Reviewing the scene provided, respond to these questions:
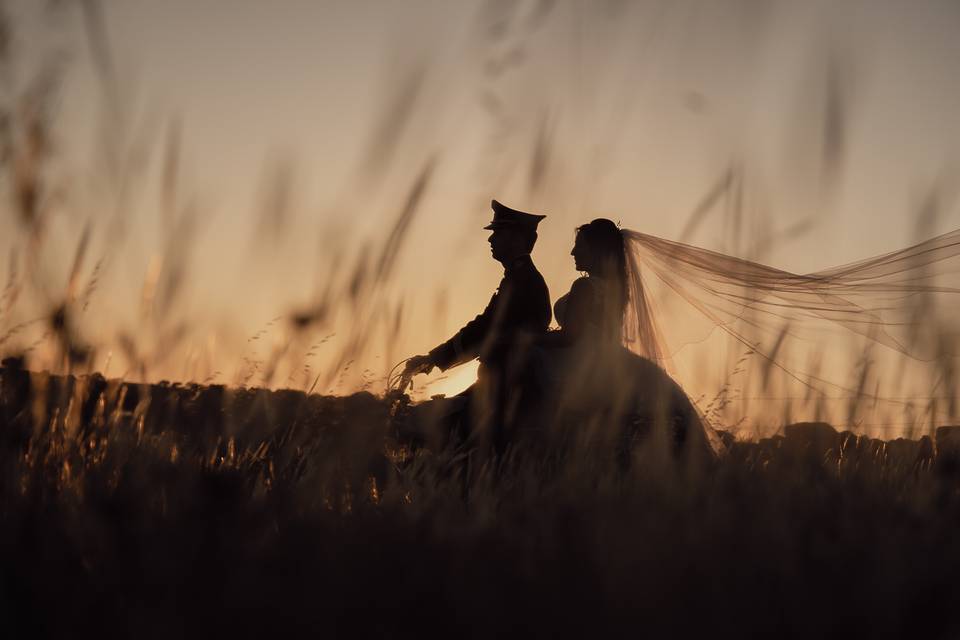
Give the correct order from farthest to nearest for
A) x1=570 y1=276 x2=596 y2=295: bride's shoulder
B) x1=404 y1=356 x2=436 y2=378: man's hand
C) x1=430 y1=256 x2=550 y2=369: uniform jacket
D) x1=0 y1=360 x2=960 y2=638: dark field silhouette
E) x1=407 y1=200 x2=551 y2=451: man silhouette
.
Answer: x1=570 y1=276 x2=596 y2=295: bride's shoulder → x1=430 y1=256 x2=550 y2=369: uniform jacket → x1=407 y1=200 x2=551 y2=451: man silhouette → x1=404 y1=356 x2=436 y2=378: man's hand → x1=0 y1=360 x2=960 y2=638: dark field silhouette

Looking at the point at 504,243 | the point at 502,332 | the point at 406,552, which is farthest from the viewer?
the point at 504,243

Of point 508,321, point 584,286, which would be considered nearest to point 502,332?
point 508,321

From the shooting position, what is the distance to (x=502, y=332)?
218 inches

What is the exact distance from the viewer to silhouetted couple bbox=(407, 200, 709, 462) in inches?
205

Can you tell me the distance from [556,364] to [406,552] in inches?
154

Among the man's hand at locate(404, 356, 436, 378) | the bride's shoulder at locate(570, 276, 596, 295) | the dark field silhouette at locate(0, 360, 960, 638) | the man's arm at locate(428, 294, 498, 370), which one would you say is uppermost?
the bride's shoulder at locate(570, 276, 596, 295)

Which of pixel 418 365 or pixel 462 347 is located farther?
pixel 462 347

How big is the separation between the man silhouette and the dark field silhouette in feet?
8.30

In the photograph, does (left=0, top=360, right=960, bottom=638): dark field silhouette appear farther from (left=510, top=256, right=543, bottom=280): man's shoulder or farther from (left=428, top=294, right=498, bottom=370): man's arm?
(left=510, top=256, right=543, bottom=280): man's shoulder

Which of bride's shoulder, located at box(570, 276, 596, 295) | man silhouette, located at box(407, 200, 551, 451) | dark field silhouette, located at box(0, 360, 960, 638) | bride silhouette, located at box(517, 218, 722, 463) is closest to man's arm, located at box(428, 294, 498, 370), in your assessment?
man silhouette, located at box(407, 200, 551, 451)

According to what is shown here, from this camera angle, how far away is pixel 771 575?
1.70m

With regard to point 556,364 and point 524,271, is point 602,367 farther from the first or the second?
point 524,271

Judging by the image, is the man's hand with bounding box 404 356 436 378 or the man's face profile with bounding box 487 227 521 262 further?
the man's face profile with bounding box 487 227 521 262

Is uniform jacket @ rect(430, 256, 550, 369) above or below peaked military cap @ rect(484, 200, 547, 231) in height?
below
